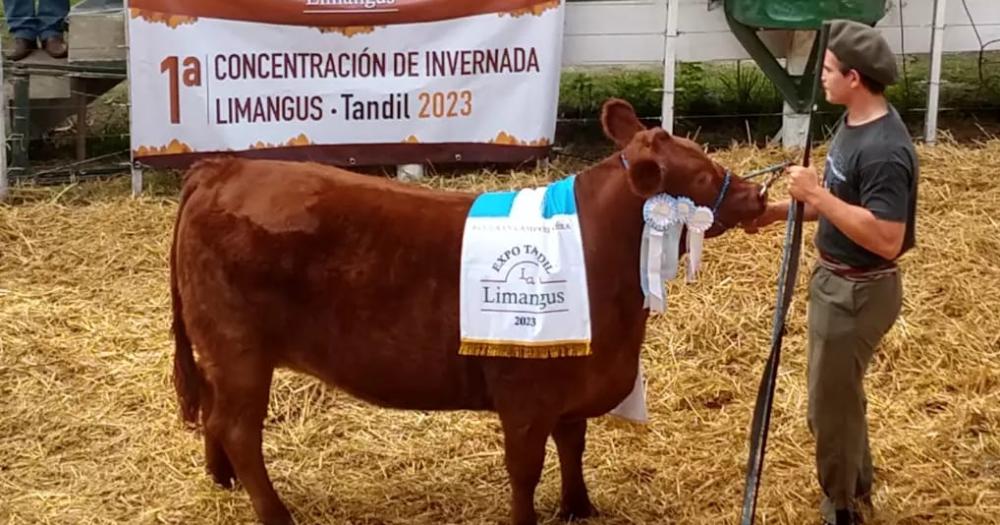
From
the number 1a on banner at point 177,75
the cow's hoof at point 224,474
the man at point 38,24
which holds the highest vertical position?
the man at point 38,24

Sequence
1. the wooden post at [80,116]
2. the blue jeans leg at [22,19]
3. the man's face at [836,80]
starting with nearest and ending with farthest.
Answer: the man's face at [836,80] → the blue jeans leg at [22,19] → the wooden post at [80,116]

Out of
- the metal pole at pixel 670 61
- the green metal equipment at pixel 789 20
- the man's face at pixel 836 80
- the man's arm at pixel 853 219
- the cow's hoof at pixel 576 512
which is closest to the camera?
the man's arm at pixel 853 219

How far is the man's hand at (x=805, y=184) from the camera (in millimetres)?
3975

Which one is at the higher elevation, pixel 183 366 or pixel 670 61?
pixel 670 61

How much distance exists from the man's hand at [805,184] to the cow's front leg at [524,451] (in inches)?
40.7

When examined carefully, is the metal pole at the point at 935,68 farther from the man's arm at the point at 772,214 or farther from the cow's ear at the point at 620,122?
the cow's ear at the point at 620,122

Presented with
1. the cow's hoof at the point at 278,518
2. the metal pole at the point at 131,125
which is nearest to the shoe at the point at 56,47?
the metal pole at the point at 131,125

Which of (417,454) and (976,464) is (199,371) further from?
(976,464)

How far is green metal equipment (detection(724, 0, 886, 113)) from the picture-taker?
773 cm

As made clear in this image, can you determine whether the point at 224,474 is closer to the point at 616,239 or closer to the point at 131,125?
the point at 616,239

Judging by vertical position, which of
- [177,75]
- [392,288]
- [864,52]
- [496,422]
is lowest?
[496,422]

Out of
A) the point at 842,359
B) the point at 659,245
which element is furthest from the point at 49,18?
the point at 842,359

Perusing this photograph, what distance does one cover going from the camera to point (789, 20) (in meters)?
7.77

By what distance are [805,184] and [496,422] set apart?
2.00 meters
